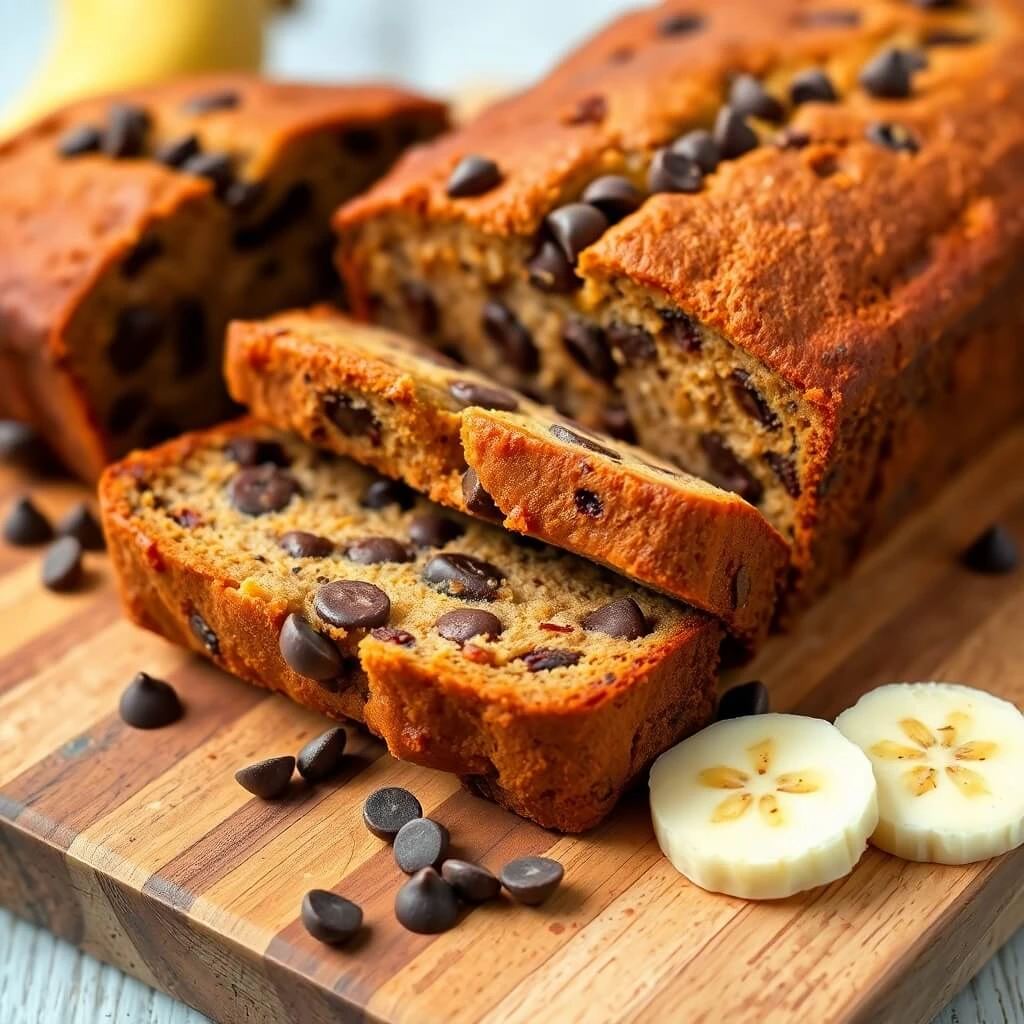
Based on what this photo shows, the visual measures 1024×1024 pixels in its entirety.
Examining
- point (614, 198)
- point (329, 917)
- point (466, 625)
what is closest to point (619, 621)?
point (466, 625)

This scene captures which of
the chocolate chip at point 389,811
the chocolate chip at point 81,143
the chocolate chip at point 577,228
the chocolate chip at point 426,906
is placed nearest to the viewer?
the chocolate chip at point 426,906

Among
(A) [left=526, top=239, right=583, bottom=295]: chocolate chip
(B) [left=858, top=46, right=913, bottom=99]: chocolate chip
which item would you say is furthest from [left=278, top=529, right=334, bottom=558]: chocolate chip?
(B) [left=858, top=46, right=913, bottom=99]: chocolate chip

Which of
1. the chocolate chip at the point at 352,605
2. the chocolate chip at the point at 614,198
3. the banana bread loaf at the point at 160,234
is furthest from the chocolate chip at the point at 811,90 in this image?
the chocolate chip at the point at 352,605

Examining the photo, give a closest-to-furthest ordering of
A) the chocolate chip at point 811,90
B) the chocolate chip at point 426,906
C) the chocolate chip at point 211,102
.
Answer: the chocolate chip at point 426,906
the chocolate chip at point 811,90
the chocolate chip at point 211,102

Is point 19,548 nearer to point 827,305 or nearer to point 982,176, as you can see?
Result: point 827,305

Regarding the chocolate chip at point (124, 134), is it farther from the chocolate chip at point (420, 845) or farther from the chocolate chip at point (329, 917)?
the chocolate chip at point (329, 917)

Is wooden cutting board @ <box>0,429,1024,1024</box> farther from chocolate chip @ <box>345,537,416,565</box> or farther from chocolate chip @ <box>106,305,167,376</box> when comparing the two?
chocolate chip @ <box>106,305,167,376</box>

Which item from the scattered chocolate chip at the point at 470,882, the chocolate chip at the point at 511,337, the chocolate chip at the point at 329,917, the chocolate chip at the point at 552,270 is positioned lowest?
the scattered chocolate chip at the point at 470,882
